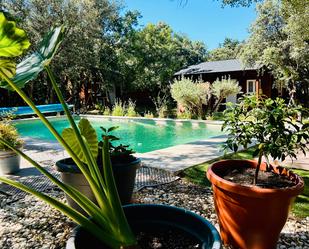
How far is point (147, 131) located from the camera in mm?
11656

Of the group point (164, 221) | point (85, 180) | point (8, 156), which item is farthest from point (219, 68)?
point (164, 221)

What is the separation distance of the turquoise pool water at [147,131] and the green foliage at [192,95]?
1.25m

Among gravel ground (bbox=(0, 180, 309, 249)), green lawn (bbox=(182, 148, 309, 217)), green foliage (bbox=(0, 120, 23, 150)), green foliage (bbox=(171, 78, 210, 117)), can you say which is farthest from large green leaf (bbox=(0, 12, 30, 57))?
green foliage (bbox=(171, 78, 210, 117))

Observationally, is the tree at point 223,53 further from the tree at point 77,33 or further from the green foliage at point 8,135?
the green foliage at point 8,135

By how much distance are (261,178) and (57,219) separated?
82.1 inches

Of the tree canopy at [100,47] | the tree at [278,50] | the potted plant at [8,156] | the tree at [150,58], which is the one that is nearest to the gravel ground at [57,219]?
the potted plant at [8,156]

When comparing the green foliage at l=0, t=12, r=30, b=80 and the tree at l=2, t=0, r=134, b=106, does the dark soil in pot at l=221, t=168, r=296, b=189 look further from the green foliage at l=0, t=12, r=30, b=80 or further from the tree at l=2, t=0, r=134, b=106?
the tree at l=2, t=0, r=134, b=106

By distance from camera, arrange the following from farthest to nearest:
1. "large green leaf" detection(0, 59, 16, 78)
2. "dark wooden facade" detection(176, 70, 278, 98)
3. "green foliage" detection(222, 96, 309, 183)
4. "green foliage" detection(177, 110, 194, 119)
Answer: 1. "dark wooden facade" detection(176, 70, 278, 98)
2. "green foliage" detection(177, 110, 194, 119)
3. "green foliage" detection(222, 96, 309, 183)
4. "large green leaf" detection(0, 59, 16, 78)

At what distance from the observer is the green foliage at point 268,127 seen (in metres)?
2.20

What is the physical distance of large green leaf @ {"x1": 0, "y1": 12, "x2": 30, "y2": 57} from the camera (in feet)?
5.24

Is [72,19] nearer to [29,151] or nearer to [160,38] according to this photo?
[160,38]

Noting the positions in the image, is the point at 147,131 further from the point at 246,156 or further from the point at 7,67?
the point at 7,67

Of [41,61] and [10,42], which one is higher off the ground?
[10,42]

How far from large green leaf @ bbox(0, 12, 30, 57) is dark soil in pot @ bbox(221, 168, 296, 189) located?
1916mm
